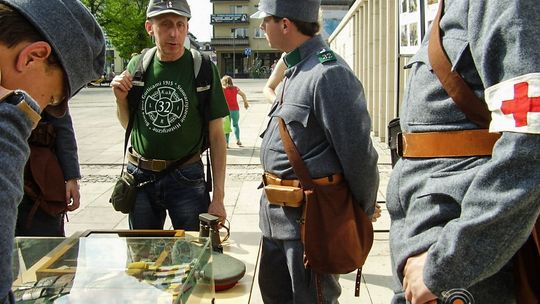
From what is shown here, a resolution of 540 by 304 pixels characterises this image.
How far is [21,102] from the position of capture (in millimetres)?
1032

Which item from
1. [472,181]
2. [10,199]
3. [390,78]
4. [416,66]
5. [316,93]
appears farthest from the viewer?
[390,78]

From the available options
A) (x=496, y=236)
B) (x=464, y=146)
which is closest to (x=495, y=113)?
(x=464, y=146)

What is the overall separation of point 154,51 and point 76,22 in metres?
2.16

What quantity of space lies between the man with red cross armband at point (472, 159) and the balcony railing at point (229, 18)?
84.8 metres


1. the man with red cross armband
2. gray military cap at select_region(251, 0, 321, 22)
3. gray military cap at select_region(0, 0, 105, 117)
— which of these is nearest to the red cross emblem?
the man with red cross armband

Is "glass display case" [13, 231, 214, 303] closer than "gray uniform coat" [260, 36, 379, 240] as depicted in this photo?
Yes

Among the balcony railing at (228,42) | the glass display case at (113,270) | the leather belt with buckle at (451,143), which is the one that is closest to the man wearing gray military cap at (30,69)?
the glass display case at (113,270)

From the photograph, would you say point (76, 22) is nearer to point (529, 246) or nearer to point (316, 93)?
point (529, 246)

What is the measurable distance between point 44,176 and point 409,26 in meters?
4.00

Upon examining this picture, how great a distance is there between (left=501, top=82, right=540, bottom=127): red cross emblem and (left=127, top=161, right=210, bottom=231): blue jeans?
7.18 ft

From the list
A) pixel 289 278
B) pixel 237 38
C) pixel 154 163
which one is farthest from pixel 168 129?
pixel 237 38

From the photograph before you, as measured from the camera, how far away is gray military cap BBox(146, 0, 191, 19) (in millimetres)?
3113

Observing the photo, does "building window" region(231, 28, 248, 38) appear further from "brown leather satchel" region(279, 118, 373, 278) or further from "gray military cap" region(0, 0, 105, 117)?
"gray military cap" region(0, 0, 105, 117)

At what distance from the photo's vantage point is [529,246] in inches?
52.8
